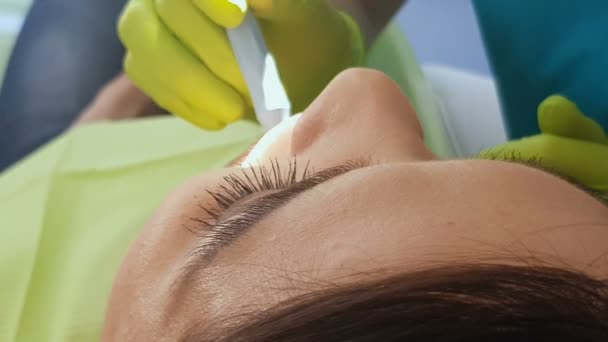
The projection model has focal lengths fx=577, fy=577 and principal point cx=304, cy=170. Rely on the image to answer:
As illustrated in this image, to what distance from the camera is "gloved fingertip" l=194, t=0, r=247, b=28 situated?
482 millimetres

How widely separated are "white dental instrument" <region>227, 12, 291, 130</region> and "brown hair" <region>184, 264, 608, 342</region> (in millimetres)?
250

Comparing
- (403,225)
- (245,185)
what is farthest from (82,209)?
(403,225)

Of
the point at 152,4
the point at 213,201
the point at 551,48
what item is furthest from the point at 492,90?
the point at 213,201

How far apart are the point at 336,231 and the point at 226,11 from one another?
0.93 ft

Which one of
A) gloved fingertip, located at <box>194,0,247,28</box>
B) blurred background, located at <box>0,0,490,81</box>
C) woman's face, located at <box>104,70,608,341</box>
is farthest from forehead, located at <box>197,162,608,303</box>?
blurred background, located at <box>0,0,490,81</box>

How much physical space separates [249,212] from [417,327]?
0.34ft

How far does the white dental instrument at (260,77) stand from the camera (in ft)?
1.58

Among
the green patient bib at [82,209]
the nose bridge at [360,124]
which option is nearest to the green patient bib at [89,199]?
the green patient bib at [82,209]

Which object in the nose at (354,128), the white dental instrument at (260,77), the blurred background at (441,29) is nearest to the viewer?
the nose at (354,128)

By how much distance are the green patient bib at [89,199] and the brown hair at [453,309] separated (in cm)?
35

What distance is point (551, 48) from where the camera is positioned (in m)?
0.59

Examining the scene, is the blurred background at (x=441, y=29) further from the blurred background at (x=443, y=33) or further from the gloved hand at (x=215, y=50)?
the gloved hand at (x=215, y=50)

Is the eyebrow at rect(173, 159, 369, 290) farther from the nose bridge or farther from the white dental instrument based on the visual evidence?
the white dental instrument

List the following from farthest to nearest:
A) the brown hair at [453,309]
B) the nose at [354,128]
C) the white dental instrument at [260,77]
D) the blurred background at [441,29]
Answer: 1. the blurred background at [441,29]
2. the white dental instrument at [260,77]
3. the nose at [354,128]
4. the brown hair at [453,309]
